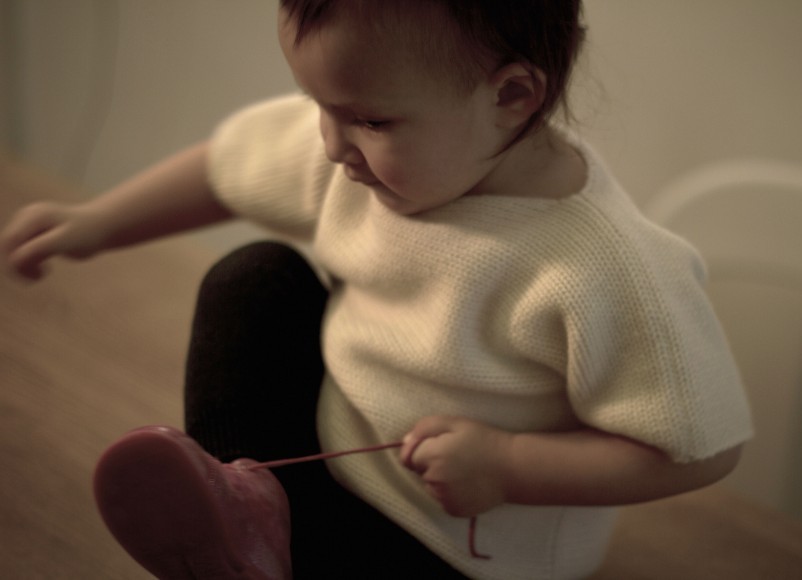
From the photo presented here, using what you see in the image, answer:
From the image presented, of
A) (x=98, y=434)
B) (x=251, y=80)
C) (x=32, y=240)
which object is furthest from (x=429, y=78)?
(x=251, y=80)

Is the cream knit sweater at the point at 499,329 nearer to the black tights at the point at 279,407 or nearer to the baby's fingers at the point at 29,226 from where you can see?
the black tights at the point at 279,407

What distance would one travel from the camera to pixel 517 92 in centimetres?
56

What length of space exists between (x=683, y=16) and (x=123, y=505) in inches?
25.2

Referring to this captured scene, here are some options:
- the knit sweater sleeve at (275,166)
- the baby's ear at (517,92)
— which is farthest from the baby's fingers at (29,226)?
the baby's ear at (517,92)

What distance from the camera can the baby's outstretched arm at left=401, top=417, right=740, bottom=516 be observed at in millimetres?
598

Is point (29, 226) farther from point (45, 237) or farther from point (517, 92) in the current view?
point (517, 92)

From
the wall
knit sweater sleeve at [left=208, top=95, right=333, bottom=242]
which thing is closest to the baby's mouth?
knit sweater sleeve at [left=208, top=95, right=333, bottom=242]

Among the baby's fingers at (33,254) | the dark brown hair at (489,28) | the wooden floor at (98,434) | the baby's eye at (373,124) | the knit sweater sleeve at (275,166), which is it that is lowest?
the wooden floor at (98,434)

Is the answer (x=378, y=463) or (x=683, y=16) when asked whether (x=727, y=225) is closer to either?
(x=683, y=16)

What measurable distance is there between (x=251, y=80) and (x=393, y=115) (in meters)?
0.76

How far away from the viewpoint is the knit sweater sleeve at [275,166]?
28.4 inches

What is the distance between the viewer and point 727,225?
88 cm

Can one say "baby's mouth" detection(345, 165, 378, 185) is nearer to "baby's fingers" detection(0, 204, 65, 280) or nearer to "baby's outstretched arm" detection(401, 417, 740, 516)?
"baby's outstretched arm" detection(401, 417, 740, 516)

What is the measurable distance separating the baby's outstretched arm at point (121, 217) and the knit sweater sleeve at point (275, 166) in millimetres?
20
